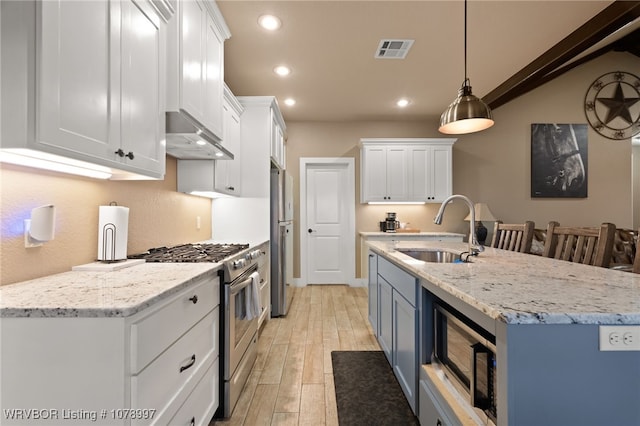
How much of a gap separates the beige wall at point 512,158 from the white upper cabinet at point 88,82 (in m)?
3.71

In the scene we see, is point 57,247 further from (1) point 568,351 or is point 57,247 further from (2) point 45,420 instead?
(1) point 568,351

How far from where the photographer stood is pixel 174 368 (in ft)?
4.07

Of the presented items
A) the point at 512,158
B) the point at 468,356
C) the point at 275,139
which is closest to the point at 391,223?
the point at 275,139

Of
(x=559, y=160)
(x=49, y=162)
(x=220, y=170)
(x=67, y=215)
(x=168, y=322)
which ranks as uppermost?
(x=559, y=160)

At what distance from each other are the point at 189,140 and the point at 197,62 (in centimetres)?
52

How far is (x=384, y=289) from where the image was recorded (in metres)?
2.43

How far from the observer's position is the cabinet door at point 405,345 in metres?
1.65

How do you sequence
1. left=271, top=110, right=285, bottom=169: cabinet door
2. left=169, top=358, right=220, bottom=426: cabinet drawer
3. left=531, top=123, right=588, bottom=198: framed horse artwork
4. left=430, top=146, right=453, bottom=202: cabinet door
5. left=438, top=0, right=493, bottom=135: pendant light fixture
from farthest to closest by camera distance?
1. left=531, top=123, right=588, bottom=198: framed horse artwork
2. left=430, top=146, right=453, bottom=202: cabinet door
3. left=271, top=110, right=285, bottom=169: cabinet door
4. left=438, top=0, right=493, bottom=135: pendant light fixture
5. left=169, top=358, right=220, bottom=426: cabinet drawer

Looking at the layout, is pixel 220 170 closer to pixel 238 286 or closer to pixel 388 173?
pixel 238 286

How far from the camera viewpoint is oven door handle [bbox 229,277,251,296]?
5.97 ft

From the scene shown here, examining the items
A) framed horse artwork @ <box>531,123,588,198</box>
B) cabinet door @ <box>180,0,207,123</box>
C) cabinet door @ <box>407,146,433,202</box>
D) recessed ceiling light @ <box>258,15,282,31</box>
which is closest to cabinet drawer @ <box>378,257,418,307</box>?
cabinet door @ <box>180,0,207,123</box>

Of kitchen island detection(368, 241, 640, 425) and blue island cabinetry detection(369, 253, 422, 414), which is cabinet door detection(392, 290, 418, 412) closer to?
blue island cabinetry detection(369, 253, 422, 414)

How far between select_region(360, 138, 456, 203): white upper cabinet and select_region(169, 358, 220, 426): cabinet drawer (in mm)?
3760

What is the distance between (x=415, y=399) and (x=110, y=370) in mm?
1491
